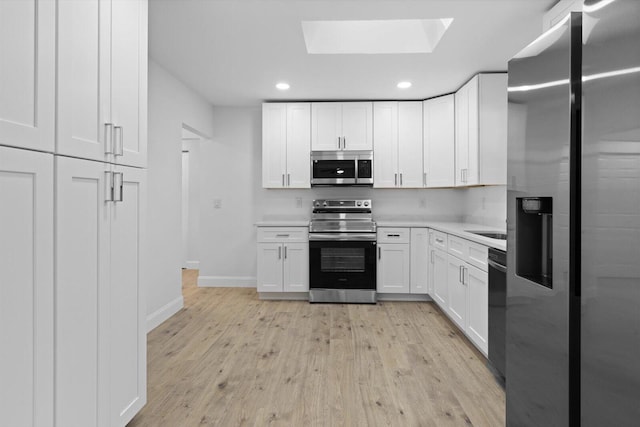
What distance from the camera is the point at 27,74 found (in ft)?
3.82

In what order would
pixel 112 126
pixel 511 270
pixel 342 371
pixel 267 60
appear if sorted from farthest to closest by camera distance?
1. pixel 267 60
2. pixel 342 371
3. pixel 112 126
4. pixel 511 270

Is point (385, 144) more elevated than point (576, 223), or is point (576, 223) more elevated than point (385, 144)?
point (385, 144)

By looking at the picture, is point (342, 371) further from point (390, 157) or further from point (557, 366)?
point (390, 157)

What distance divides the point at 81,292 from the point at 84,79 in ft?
2.66

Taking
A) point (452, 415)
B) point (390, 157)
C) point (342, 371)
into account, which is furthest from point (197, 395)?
point (390, 157)

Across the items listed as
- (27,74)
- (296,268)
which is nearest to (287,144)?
(296,268)

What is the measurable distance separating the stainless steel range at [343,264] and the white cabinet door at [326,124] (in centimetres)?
106

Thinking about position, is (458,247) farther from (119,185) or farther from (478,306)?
(119,185)

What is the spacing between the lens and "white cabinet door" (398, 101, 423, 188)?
14.9 ft

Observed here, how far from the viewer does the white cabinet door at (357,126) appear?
4.56 m

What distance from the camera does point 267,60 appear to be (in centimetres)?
329

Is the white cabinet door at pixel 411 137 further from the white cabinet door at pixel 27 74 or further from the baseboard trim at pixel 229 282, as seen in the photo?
the white cabinet door at pixel 27 74

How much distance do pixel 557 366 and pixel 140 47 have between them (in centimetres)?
218

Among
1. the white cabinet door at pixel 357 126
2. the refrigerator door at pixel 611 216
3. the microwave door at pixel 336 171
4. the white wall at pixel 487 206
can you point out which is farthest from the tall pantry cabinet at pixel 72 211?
the white wall at pixel 487 206
